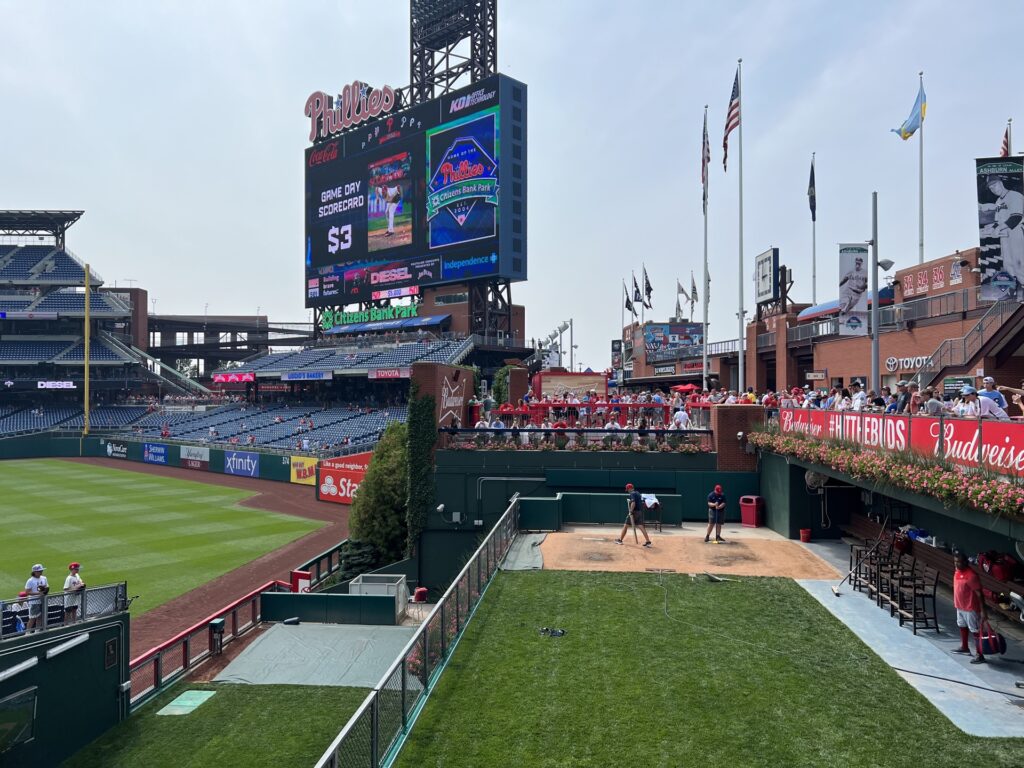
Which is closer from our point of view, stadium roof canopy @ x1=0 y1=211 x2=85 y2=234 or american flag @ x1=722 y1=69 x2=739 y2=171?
american flag @ x1=722 y1=69 x2=739 y2=171

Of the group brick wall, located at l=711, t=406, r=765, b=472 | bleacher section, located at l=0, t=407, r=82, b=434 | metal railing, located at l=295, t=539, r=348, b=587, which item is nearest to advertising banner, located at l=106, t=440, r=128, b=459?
bleacher section, located at l=0, t=407, r=82, b=434

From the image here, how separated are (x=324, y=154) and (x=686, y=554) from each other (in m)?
57.4

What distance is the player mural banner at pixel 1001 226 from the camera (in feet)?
43.0

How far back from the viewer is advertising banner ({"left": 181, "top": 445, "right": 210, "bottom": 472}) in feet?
178

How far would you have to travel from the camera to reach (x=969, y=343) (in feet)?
67.7

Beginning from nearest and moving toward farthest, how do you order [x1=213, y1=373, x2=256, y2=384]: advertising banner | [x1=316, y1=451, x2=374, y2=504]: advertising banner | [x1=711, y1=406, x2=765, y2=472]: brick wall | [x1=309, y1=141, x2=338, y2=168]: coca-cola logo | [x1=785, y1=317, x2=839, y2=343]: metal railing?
[x1=711, y1=406, x2=765, y2=472]: brick wall < [x1=785, y1=317, x2=839, y2=343]: metal railing < [x1=316, y1=451, x2=374, y2=504]: advertising banner < [x1=309, y1=141, x2=338, y2=168]: coca-cola logo < [x1=213, y1=373, x2=256, y2=384]: advertising banner

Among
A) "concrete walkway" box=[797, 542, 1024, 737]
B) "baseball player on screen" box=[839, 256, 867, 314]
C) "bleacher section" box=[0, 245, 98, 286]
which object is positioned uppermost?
"bleacher section" box=[0, 245, 98, 286]

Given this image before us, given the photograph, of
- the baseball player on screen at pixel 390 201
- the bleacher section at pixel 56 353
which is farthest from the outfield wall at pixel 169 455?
the baseball player on screen at pixel 390 201

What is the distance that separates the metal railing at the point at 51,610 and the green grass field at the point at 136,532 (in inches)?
362

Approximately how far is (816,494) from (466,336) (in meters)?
38.8

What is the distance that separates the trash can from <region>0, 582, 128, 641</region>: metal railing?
54.5 feet

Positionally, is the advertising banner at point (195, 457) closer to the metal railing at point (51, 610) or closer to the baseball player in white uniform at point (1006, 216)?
the metal railing at point (51, 610)

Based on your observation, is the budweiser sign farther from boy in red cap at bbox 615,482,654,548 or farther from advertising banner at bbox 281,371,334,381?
boy in red cap at bbox 615,482,654,548

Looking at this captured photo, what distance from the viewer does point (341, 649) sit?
16688 millimetres
